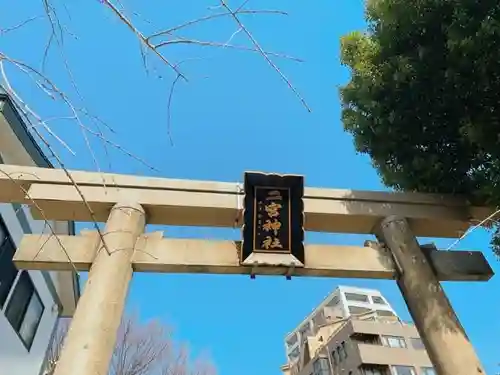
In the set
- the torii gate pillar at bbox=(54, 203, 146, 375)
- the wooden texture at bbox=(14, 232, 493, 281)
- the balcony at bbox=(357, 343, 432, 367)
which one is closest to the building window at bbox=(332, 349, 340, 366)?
the balcony at bbox=(357, 343, 432, 367)

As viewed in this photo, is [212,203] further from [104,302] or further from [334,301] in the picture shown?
[334,301]

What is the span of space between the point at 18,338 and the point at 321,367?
23614 mm

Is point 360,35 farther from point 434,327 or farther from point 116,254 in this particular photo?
point 116,254

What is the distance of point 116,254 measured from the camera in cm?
379

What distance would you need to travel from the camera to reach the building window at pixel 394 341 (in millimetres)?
26586

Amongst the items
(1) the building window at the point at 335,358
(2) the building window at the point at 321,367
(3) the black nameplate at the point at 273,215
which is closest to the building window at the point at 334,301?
(1) the building window at the point at 335,358

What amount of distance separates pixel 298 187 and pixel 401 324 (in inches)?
1053

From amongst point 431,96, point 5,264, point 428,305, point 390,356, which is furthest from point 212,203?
point 390,356

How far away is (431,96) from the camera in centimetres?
440

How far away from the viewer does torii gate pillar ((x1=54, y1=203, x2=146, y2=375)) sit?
308 cm

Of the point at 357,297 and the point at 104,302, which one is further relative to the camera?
the point at 357,297

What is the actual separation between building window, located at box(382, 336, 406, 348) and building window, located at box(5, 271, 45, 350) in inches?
941

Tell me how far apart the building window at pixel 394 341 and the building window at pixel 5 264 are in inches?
982

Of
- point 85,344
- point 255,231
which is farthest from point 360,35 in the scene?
point 85,344
